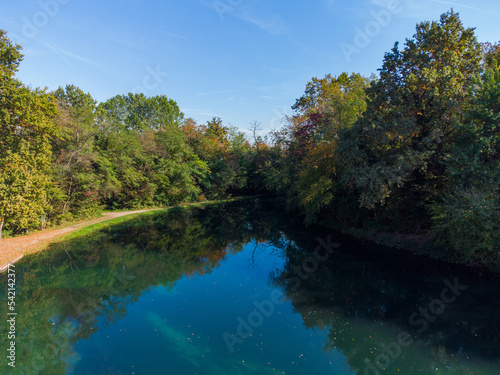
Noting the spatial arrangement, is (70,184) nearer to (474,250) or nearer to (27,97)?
(27,97)

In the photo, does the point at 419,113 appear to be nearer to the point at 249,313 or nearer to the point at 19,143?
the point at 249,313

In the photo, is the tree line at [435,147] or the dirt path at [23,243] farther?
the dirt path at [23,243]

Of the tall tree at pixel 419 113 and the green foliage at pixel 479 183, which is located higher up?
the tall tree at pixel 419 113

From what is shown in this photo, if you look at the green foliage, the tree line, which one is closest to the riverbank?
the tree line

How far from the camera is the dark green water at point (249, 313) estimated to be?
7621mm

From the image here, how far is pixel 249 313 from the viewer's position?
10.4 m

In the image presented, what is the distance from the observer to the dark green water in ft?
25.0

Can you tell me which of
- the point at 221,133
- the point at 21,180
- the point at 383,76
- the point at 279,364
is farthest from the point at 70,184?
the point at 221,133

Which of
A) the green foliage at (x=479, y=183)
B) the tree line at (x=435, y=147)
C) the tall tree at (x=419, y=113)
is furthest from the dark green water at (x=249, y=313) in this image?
the tall tree at (x=419, y=113)

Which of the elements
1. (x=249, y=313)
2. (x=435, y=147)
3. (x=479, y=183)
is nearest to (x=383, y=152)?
(x=435, y=147)

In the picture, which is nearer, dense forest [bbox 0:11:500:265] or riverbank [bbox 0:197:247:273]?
dense forest [bbox 0:11:500:265]

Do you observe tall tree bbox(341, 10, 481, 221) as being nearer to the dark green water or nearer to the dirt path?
the dark green water

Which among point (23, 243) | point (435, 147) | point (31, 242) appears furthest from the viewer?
point (31, 242)

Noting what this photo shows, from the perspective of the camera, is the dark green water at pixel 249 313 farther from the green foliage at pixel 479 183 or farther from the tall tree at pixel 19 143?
the tall tree at pixel 19 143
